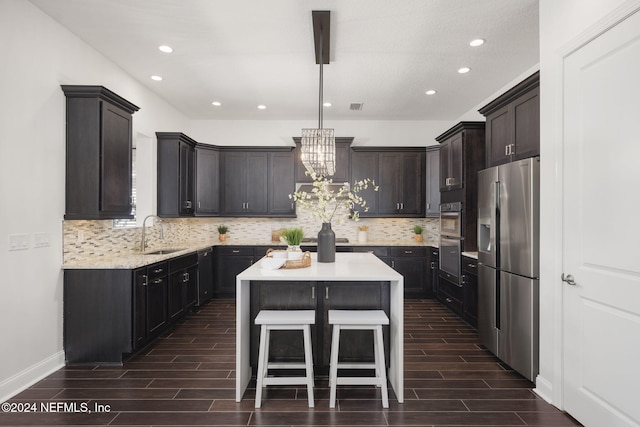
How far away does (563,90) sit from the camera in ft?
8.24

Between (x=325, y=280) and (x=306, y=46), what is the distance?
2369 millimetres

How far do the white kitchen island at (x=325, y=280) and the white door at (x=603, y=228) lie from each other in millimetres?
1132

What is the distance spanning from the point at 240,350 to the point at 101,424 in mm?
963

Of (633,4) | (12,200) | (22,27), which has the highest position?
(22,27)

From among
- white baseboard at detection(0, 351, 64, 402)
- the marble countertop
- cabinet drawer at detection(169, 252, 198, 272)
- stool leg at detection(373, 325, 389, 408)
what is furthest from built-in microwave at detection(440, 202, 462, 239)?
white baseboard at detection(0, 351, 64, 402)

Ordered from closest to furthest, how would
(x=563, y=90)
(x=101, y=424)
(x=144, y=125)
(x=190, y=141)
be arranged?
(x=101, y=424) < (x=563, y=90) < (x=144, y=125) < (x=190, y=141)

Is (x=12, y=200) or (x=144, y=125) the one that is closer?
(x=12, y=200)

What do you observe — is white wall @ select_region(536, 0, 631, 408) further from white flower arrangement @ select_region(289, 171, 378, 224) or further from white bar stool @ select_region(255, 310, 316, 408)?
white bar stool @ select_region(255, 310, 316, 408)

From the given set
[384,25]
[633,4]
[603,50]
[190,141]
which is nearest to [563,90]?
[603,50]

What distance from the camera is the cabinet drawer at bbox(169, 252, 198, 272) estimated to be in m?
4.20

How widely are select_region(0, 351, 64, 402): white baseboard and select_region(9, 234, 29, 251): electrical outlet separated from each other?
0.96m

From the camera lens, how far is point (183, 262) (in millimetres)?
4523

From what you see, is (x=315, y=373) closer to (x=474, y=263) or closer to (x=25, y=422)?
(x=25, y=422)

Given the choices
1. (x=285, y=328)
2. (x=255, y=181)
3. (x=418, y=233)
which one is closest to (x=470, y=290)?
(x=418, y=233)
